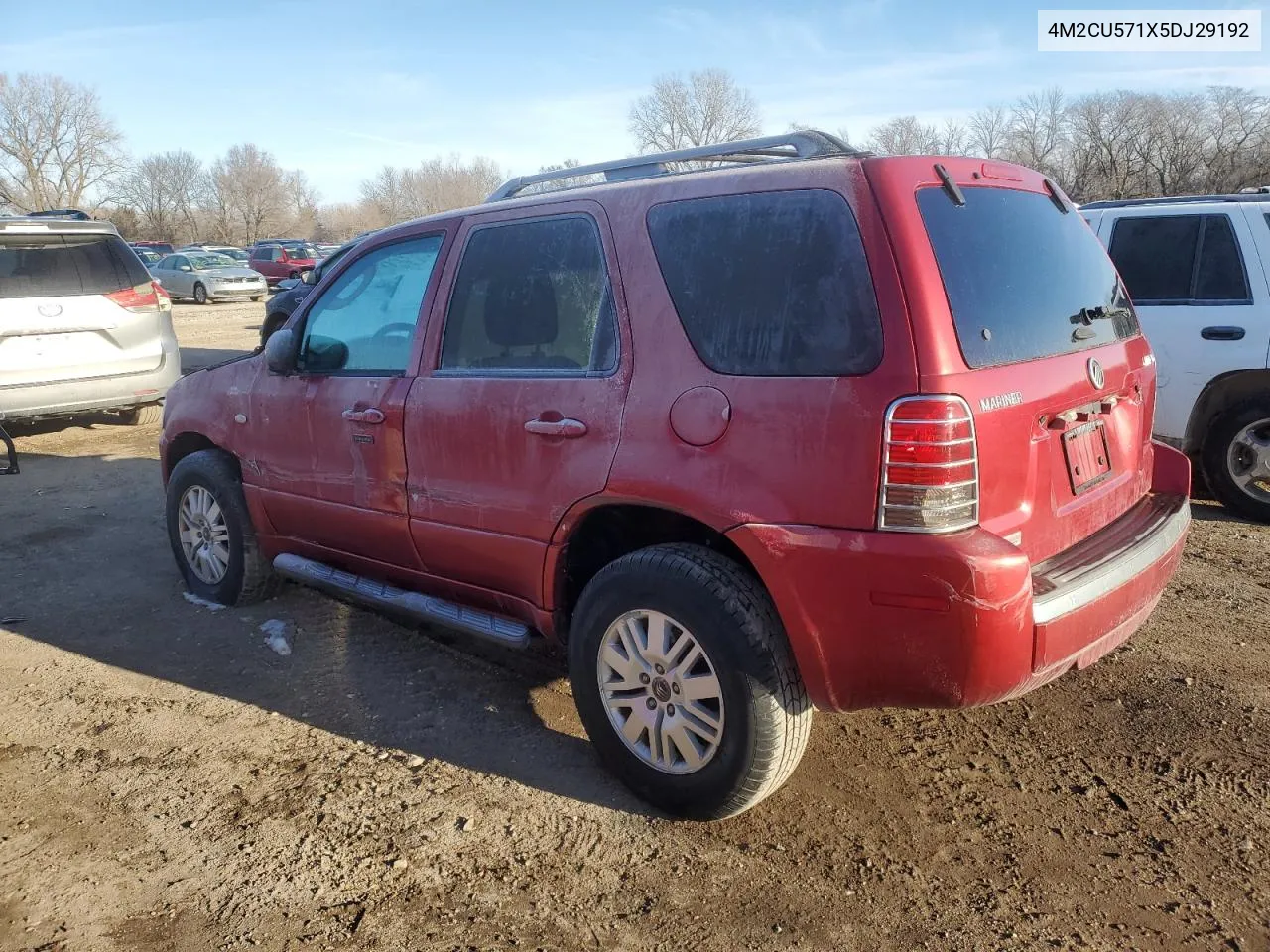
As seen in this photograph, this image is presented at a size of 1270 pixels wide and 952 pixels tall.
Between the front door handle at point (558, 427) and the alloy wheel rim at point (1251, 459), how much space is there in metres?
4.48

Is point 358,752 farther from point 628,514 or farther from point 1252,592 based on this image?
point 1252,592

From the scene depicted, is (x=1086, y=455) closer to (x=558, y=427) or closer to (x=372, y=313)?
(x=558, y=427)

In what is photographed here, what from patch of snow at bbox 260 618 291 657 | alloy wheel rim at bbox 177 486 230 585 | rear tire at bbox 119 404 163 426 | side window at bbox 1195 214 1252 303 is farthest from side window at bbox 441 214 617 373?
rear tire at bbox 119 404 163 426

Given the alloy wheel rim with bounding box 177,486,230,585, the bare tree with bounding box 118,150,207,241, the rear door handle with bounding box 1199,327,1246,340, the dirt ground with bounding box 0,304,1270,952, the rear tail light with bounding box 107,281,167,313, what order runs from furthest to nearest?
1. the bare tree with bounding box 118,150,207,241
2. the rear tail light with bounding box 107,281,167,313
3. the rear door handle with bounding box 1199,327,1246,340
4. the alloy wheel rim with bounding box 177,486,230,585
5. the dirt ground with bounding box 0,304,1270,952

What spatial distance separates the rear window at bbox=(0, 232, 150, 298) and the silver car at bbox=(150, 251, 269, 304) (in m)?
21.7

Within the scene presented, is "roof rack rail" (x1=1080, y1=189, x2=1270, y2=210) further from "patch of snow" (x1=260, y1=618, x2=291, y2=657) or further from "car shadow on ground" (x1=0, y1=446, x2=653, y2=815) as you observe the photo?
"patch of snow" (x1=260, y1=618, x2=291, y2=657)

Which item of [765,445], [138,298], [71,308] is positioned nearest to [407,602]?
[765,445]

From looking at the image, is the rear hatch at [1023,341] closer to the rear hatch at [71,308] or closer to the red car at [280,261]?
the rear hatch at [71,308]

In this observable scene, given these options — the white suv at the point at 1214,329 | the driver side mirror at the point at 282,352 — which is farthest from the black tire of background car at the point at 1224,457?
the driver side mirror at the point at 282,352

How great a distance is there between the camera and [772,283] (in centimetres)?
265

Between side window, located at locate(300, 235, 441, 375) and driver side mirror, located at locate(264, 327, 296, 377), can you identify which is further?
driver side mirror, located at locate(264, 327, 296, 377)

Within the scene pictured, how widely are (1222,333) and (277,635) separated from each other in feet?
17.6

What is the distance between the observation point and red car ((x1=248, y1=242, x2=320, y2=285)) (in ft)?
115

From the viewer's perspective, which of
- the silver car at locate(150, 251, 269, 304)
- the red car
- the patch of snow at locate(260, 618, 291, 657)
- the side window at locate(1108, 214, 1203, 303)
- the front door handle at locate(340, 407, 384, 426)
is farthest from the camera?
the red car
